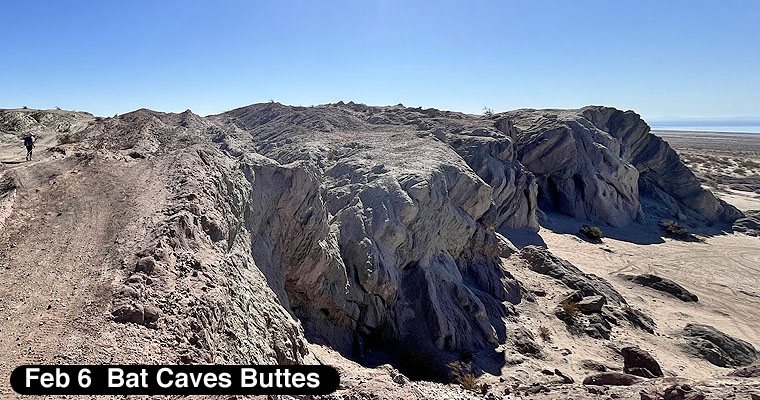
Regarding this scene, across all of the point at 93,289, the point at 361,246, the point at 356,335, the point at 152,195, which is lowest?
the point at 356,335

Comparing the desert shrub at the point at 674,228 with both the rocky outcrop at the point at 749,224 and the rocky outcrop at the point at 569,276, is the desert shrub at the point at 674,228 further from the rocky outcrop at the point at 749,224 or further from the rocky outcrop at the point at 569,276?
the rocky outcrop at the point at 569,276

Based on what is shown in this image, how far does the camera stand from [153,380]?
4.98 metres

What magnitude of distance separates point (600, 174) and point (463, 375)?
2850 centimetres

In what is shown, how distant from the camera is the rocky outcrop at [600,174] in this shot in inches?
1352

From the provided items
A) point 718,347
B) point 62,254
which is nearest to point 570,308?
point 718,347

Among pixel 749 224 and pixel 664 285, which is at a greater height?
pixel 749 224

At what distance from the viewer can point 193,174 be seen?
988 centimetres

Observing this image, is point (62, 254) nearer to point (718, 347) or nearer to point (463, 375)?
point (463, 375)

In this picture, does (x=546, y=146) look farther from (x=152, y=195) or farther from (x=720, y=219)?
(x=152, y=195)

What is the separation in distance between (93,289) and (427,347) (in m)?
10.2

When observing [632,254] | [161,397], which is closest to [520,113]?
[632,254]

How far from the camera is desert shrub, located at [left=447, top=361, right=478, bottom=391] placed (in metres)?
11.5

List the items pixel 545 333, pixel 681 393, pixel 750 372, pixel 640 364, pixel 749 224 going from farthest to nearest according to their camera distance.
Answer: pixel 749 224 → pixel 545 333 → pixel 640 364 → pixel 750 372 → pixel 681 393

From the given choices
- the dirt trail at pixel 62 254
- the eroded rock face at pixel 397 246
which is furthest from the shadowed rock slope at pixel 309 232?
the dirt trail at pixel 62 254
